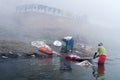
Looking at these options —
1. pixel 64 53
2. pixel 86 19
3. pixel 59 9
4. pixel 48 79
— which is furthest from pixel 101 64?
pixel 86 19

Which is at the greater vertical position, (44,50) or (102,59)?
(44,50)

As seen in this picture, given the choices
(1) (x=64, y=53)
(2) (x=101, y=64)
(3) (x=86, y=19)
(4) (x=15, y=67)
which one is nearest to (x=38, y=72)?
(4) (x=15, y=67)

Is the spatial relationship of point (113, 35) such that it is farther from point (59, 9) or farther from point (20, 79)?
point (20, 79)

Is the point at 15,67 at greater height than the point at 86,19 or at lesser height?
lesser

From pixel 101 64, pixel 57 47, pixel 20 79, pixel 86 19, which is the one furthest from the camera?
pixel 86 19

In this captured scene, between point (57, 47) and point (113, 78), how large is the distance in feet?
55.3

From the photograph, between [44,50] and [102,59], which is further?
[44,50]

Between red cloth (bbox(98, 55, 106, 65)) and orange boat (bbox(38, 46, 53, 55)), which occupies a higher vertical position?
orange boat (bbox(38, 46, 53, 55))

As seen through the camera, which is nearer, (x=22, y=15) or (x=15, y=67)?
(x=15, y=67)

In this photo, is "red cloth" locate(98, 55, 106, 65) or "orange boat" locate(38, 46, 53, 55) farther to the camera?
"orange boat" locate(38, 46, 53, 55)

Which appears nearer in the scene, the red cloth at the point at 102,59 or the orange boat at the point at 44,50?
the red cloth at the point at 102,59

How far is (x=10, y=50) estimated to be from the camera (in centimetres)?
2786

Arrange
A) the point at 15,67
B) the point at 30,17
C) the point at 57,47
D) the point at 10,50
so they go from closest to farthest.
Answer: the point at 15,67
the point at 10,50
the point at 57,47
the point at 30,17

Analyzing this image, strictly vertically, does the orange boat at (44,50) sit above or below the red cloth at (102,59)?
above
